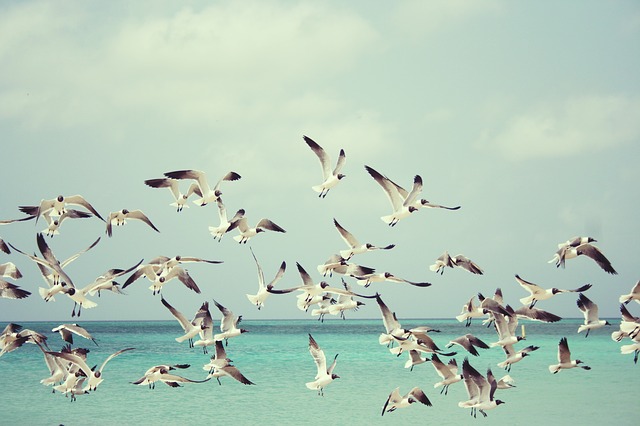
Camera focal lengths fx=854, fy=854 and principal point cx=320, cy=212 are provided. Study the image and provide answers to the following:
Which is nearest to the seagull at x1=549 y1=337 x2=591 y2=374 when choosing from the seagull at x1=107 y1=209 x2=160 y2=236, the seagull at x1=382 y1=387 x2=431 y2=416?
the seagull at x1=382 y1=387 x2=431 y2=416

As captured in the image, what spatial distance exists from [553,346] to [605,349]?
191 inches

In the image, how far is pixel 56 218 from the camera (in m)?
19.2

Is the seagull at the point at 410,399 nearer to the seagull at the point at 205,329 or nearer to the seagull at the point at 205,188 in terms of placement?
the seagull at the point at 205,329

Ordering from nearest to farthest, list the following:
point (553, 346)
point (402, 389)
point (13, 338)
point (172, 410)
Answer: point (13, 338), point (172, 410), point (402, 389), point (553, 346)

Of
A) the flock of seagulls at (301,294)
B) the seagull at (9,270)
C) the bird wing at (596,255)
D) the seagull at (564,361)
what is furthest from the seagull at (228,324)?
the bird wing at (596,255)

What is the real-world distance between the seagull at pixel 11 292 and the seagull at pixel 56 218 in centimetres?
151

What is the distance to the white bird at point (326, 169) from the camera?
19.3 metres

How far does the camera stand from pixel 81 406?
87.1 feet

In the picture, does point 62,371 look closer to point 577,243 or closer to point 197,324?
point 197,324

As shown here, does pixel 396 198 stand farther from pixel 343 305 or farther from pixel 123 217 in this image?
pixel 123 217

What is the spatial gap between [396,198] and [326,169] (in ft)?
5.76

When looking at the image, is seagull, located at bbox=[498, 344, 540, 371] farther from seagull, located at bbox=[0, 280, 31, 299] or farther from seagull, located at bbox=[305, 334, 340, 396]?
seagull, located at bbox=[0, 280, 31, 299]

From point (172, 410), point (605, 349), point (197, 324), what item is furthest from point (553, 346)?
point (197, 324)

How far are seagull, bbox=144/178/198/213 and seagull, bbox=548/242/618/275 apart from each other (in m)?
8.44
